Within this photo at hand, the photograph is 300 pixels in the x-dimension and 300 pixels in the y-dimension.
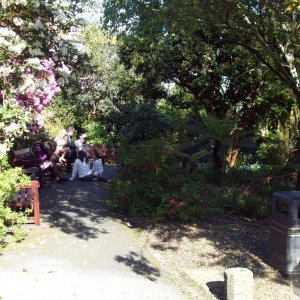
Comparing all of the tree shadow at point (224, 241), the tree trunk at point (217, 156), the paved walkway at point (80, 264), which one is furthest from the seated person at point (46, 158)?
the tree trunk at point (217, 156)

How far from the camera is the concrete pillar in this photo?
518cm

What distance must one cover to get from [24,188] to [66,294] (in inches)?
117

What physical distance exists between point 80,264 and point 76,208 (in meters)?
3.16

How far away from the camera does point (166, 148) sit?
29.8 feet

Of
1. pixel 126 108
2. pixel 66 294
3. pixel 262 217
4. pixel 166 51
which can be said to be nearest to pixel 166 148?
pixel 262 217

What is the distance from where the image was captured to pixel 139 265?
615cm

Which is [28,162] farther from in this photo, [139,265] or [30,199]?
[139,265]

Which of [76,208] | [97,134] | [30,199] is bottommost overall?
[76,208]

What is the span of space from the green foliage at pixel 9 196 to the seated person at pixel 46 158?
433cm

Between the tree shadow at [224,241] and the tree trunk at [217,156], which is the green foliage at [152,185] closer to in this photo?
the tree shadow at [224,241]

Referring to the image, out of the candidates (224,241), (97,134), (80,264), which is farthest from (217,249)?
(97,134)

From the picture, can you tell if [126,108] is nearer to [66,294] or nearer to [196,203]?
[196,203]

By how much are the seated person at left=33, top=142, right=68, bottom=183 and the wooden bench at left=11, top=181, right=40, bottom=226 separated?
355cm

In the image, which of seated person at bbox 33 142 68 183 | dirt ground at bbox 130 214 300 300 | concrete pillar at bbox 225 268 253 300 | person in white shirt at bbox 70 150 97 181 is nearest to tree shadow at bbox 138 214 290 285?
dirt ground at bbox 130 214 300 300
